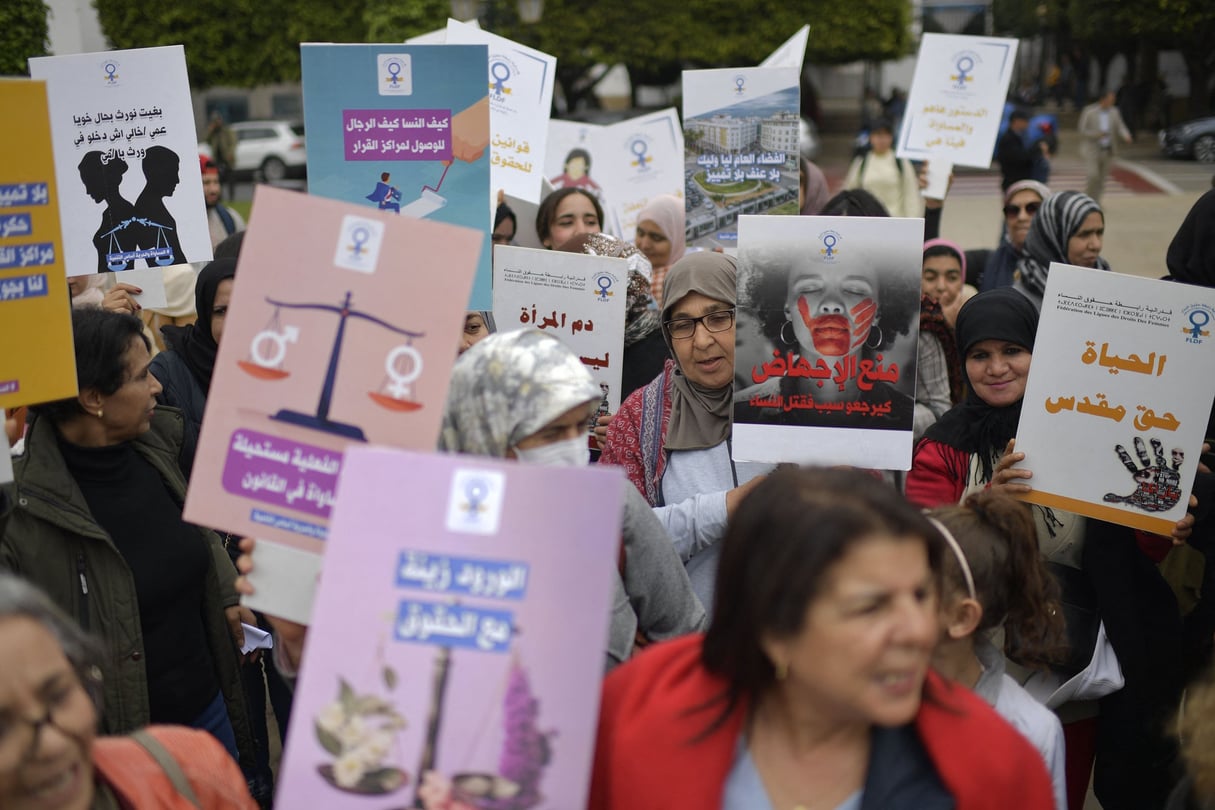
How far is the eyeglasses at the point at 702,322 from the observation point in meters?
3.39

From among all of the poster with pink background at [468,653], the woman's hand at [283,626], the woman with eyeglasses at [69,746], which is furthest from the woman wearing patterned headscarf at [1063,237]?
the woman with eyeglasses at [69,746]

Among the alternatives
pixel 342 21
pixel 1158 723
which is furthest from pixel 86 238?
pixel 342 21

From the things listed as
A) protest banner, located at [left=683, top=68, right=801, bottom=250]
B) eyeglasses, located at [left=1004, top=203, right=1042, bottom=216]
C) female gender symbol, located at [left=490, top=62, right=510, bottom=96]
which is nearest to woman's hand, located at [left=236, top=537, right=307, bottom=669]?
protest banner, located at [left=683, top=68, right=801, bottom=250]

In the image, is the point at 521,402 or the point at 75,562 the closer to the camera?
the point at 521,402

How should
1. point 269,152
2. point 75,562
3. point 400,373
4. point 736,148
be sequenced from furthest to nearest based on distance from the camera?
point 269,152
point 736,148
point 75,562
point 400,373

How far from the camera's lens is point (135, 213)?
4.14 m

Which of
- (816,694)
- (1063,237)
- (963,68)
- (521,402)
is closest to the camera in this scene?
(816,694)

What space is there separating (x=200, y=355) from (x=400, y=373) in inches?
98.8

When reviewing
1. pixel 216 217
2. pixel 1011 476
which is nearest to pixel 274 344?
pixel 1011 476

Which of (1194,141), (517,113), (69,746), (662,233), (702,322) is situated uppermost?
(517,113)

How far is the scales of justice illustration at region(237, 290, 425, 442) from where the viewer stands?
2.01 meters

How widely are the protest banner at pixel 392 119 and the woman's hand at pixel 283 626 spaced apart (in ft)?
4.89

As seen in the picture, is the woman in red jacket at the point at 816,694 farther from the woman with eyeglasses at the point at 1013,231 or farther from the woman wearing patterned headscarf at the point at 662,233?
the woman with eyeglasses at the point at 1013,231

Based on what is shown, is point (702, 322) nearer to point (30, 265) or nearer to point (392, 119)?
point (392, 119)
